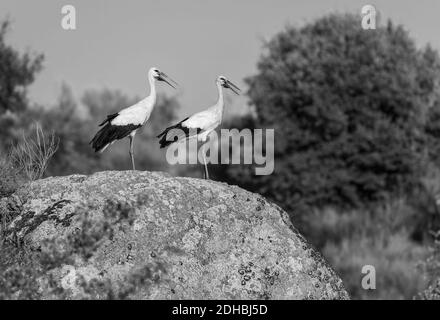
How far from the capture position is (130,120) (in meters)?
11.7

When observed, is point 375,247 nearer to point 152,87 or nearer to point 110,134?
point 110,134

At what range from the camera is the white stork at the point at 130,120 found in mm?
11602

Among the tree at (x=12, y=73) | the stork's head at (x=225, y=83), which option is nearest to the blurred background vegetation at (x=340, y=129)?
the tree at (x=12, y=73)

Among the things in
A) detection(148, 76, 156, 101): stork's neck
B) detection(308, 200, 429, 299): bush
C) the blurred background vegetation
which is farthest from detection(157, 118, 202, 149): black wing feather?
the blurred background vegetation

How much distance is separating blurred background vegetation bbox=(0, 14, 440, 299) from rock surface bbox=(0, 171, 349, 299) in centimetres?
3201

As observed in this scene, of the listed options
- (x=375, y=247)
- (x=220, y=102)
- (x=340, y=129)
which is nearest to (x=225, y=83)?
(x=220, y=102)

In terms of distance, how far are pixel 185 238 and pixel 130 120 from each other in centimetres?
252

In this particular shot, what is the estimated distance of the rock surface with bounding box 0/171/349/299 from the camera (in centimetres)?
918

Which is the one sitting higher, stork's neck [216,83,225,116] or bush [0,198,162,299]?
stork's neck [216,83,225,116]

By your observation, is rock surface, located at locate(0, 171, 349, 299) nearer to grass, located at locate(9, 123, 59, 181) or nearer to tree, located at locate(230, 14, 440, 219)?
grass, located at locate(9, 123, 59, 181)

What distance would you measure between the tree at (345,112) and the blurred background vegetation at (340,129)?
0.06 m

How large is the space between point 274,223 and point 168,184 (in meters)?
1.19

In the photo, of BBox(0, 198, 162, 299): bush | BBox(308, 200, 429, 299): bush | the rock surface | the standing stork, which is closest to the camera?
BBox(0, 198, 162, 299): bush

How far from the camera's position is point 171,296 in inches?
354
